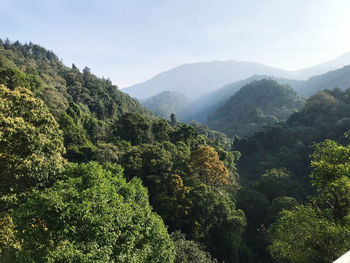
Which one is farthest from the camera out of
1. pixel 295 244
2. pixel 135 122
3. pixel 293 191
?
pixel 135 122

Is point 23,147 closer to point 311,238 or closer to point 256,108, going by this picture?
point 311,238

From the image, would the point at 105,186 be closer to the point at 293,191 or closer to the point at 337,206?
the point at 337,206

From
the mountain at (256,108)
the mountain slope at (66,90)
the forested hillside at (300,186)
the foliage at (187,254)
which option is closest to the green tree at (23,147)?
the foliage at (187,254)

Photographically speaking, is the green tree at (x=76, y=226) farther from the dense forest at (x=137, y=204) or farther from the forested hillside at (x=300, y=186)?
the forested hillside at (x=300, y=186)

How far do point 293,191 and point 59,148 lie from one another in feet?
91.6

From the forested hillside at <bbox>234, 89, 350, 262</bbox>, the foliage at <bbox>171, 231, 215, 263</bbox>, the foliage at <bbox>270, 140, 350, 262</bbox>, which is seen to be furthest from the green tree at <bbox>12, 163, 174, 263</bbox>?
the forested hillside at <bbox>234, 89, 350, 262</bbox>

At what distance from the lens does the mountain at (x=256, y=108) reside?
286ft

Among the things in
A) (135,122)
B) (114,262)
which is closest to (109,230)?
(114,262)

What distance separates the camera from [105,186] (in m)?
8.56

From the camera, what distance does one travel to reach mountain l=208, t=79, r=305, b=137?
87.2 metres

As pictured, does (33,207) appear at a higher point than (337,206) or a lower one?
higher

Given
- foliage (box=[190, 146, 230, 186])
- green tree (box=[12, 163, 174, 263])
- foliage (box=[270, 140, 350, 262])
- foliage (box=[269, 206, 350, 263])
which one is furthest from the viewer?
foliage (box=[190, 146, 230, 186])

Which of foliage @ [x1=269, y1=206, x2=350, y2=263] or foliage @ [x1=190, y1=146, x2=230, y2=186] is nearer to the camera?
foliage @ [x1=269, y1=206, x2=350, y2=263]

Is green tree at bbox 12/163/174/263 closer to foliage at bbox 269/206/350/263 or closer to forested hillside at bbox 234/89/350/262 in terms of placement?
foliage at bbox 269/206/350/263
